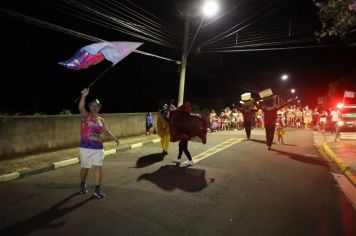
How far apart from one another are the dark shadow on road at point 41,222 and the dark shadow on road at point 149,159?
4.61 meters

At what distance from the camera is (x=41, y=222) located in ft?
19.4

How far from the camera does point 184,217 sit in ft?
20.4

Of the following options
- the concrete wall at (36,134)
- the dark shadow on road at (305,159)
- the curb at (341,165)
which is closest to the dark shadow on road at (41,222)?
the concrete wall at (36,134)

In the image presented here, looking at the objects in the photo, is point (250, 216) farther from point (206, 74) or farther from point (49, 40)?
point (206, 74)

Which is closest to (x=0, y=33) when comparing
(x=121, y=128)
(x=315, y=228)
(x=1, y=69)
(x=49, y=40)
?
(x=1, y=69)

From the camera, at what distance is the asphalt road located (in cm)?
574

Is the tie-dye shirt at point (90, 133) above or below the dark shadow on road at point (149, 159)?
above

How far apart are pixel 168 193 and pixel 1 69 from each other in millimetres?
18280

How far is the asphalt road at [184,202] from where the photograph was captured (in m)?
5.74

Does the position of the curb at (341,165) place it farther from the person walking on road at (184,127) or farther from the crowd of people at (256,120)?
the crowd of people at (256,120)

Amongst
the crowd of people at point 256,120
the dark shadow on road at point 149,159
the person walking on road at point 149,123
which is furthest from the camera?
the crowd of people at point 256,120

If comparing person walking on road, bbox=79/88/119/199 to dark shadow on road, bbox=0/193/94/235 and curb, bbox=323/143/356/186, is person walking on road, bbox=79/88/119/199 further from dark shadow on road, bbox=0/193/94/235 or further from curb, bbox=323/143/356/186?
curb, bbox=323/143/356/186

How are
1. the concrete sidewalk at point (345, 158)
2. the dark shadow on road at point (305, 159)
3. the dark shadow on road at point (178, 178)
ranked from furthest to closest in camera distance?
the dark shadow on road at point (305, 159), the concrete sidewalk at point (345, 158), the dark shadow on road at point (178, 178)

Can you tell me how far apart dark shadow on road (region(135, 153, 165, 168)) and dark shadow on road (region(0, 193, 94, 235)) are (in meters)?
4.61
